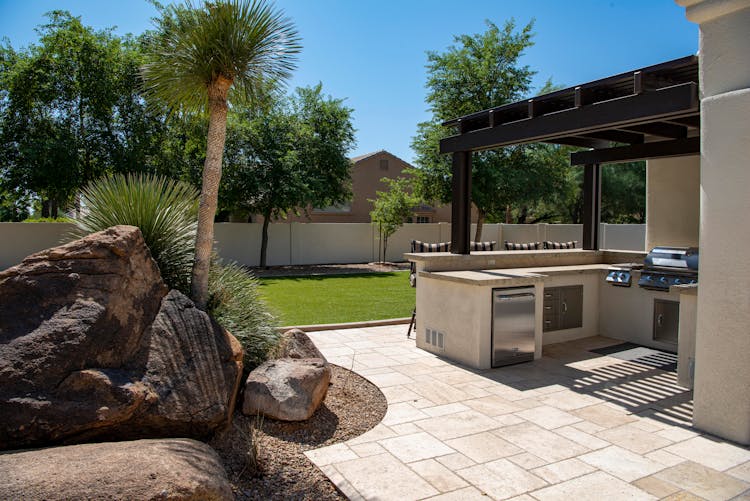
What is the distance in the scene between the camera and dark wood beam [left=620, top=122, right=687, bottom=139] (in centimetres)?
720

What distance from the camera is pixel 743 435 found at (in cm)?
397

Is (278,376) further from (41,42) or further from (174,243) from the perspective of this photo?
(41,42)

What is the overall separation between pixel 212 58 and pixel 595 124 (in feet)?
13.5

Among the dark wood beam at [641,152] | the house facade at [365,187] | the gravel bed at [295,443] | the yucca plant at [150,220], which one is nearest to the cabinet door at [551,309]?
the dark wood beam at [641,152]

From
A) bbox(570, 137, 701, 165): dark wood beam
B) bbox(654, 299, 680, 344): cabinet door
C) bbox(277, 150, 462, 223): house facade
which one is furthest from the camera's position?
bbox(277, 150, 462, 223): house facade

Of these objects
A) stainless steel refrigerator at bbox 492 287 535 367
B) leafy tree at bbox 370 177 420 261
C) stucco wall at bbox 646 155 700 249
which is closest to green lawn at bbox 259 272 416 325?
stainless steel refrigerator at bbox 492 287 535 367

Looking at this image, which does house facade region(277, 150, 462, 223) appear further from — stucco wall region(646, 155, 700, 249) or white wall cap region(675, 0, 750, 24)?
white wall cap region(675, 0, 750, 24)

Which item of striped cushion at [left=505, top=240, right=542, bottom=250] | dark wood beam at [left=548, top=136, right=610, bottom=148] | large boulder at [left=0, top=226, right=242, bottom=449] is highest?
dark wood beam at [left=548, top=136, right=610, bottom=148]

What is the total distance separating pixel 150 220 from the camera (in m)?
4.68

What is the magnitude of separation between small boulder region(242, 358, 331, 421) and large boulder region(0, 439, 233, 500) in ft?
3.93

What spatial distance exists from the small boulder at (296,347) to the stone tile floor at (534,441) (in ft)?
2.95

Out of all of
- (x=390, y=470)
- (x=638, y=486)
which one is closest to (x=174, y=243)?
(x=390, y=470)

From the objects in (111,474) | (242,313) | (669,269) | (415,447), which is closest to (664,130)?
(669,269)

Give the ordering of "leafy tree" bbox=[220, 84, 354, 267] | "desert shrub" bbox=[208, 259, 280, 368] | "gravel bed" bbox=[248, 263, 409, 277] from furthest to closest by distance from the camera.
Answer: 1. "leafy tree" bbox=[220, 84, 354, 267]
2. "gravel bed" bbox=[248, 263, 409, 277]
3. "desert shrub" bbox=[208, 259, 280, 368]
